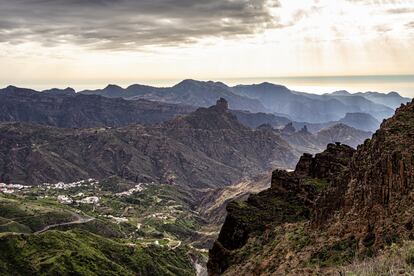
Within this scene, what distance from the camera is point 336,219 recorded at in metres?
83.8

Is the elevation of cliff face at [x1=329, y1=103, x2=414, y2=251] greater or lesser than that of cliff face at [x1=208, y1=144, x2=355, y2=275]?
greater

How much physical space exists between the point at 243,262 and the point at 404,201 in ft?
138

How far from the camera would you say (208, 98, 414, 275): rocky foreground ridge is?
69938 millimetres

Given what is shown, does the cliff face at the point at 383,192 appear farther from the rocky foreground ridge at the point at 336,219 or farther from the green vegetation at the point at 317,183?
the green vegetation at the point at 317,183

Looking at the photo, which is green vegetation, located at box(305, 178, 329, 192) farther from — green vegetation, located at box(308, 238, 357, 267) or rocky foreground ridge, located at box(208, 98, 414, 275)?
green vegetation, located at box(308, 238, 357, 267)

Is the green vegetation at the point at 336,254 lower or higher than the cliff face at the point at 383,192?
lower

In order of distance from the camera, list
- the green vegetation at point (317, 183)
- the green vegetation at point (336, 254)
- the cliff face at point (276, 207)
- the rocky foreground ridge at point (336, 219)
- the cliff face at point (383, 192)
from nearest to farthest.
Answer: the cliff face at point (383, 192)
the green vegetation at point (336, 254)
the rocky foreground ridge at point (336, 219)
the cliff face at point (276, 207)
the green vegetation at point (317, 183)

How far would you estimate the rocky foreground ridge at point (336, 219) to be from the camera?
6994cm

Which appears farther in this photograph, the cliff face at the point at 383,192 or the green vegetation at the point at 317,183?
the green vegetation at the point at 317,183

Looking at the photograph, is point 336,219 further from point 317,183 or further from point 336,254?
point 317,183

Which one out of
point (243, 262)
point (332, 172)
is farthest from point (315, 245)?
point (332, 172)

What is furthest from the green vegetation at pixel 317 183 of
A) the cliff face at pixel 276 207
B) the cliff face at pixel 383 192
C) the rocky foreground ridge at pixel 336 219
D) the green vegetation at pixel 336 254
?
the green vegetation at pixel 336 254

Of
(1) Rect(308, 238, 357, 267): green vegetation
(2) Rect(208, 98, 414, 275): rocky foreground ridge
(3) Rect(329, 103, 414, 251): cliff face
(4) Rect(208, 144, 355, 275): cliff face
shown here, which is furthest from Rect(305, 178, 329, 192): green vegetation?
(1) Rect(308, 238, 357, 267): green vegetation

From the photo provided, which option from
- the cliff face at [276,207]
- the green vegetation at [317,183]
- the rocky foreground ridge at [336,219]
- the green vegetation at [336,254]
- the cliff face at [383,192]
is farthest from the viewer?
the green vegetation at [317,183]
